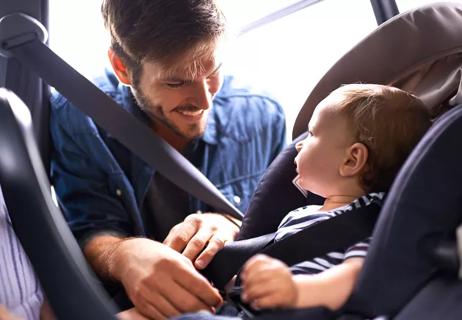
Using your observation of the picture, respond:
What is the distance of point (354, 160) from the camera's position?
3.57ft

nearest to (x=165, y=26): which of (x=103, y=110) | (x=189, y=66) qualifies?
(x=189, y=66)

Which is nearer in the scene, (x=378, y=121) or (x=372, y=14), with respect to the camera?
(x=378, y=121)

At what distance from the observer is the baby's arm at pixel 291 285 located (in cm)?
81

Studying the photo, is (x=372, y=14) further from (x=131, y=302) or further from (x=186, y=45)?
(x=131, y=302)

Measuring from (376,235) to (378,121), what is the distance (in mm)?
268

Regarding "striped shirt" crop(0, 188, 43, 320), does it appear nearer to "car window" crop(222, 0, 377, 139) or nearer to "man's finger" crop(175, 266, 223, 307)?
"man's finger" crop(175, 266, 223, 307)

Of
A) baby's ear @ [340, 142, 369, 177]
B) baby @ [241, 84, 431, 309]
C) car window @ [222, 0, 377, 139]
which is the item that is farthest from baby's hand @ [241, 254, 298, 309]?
car window @ [222, 0, 377, 139]

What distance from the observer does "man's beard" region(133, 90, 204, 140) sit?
1.54 meters

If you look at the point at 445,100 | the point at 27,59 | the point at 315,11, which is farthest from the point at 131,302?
the point at 315,11

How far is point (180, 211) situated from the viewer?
158cm

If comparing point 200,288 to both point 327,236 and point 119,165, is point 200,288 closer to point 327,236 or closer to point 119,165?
point 327,236

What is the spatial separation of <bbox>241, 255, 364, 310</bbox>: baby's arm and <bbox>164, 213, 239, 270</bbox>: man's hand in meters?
0.34

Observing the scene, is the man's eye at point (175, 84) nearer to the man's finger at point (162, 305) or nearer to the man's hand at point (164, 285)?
the man's hand at point (164, 285)

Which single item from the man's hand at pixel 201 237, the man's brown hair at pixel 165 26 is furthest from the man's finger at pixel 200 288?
the man's brown hair at pixel 165 26
